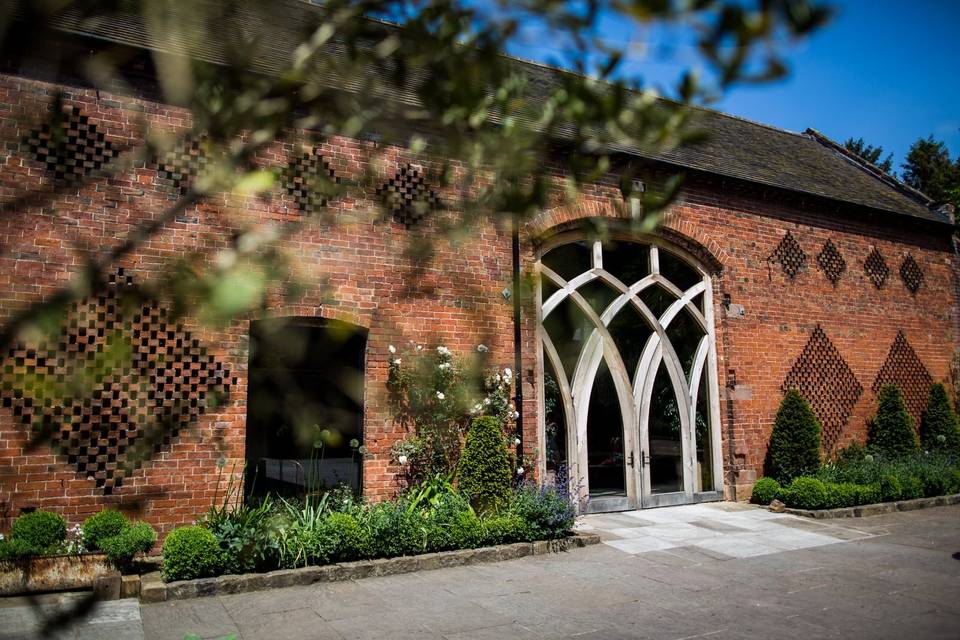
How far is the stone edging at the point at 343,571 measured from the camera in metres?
5.32

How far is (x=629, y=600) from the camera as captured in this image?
5305 mm

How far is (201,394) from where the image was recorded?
266 inches

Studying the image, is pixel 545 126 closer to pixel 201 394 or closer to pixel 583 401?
pixel 201 394

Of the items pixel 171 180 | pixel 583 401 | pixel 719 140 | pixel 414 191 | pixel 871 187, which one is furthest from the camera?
pixel 871 187

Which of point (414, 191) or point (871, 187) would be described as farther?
point (871, 187)

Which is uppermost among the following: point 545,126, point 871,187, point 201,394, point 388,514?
point 871,187

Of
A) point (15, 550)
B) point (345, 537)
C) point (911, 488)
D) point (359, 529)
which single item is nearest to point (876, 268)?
point (911, 488)

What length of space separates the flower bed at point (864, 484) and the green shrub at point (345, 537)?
640cm

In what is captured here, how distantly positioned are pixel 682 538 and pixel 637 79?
7.02 meters

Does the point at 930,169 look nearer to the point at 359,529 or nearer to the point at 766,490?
the point at 766,490

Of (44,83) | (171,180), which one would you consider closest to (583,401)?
(171,180)

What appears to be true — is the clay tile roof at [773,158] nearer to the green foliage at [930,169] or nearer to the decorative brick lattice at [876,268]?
the decorative brick lattice at [876,268]

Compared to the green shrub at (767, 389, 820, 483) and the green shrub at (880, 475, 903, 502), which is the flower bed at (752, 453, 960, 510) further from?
the green shrub at (767, 389, 820, 483)

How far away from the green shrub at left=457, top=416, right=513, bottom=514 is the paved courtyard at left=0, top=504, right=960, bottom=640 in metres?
0.86
